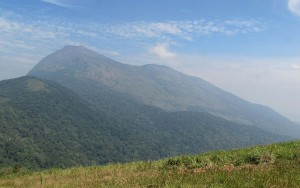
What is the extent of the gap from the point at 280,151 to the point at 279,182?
5.42 meters

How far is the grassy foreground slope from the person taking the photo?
33.4 ft

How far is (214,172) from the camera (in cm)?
1235

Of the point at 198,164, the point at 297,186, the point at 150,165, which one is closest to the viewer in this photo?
the point at 297,186

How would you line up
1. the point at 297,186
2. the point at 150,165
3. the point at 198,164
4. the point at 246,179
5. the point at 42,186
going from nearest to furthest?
the point at 297,186
the point at 246,179
the point at 42,186
the point at 198,164
the point at 150,165

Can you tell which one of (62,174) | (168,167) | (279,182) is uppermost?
(279,182)

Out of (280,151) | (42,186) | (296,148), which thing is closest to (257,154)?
(280,151)

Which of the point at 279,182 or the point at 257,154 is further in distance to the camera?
the point at 257,154

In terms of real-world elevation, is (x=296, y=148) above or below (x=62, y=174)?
above

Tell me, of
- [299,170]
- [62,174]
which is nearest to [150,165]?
[62,174]

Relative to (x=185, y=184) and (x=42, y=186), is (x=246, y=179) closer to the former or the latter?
(x=185, y=184)

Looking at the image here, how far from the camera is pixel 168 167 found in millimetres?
15352

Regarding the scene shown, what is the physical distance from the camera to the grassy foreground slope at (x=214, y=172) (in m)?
10.2

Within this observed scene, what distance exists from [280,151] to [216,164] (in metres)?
2.38

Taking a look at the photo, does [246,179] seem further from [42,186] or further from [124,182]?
[42,186]
